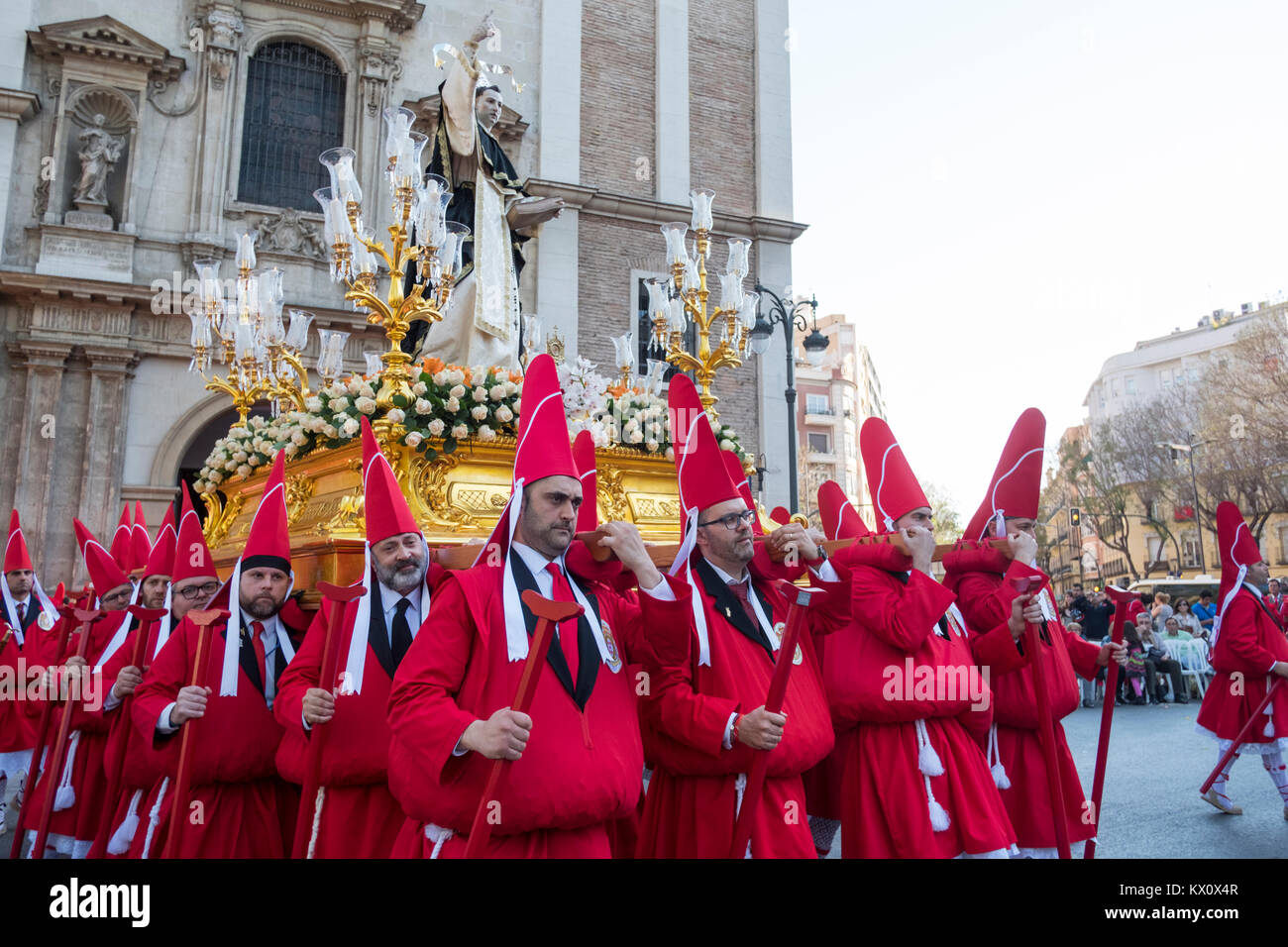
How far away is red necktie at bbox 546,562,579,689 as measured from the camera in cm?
284

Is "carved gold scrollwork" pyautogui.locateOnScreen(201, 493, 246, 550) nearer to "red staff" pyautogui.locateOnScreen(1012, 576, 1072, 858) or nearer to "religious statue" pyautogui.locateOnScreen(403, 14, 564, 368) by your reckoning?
"religious statue" pyautogui.locateOnScreen(403, 14, 564, 368)

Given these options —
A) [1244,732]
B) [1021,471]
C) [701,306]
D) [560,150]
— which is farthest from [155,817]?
[560,150]

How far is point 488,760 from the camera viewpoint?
8.80ft

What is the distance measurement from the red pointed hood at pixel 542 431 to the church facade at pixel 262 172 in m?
12.8

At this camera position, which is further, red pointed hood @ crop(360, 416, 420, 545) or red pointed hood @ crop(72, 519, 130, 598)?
red pointed hood @ crop(72, 519, 130, 598)

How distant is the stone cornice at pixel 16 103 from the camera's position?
13977mm

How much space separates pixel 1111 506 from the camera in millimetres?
36719

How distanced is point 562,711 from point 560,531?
0.55m

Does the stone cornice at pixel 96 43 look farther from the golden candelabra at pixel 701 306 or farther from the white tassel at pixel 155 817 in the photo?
the white tassel at pixel 155 817

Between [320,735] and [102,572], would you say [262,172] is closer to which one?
[102,572]

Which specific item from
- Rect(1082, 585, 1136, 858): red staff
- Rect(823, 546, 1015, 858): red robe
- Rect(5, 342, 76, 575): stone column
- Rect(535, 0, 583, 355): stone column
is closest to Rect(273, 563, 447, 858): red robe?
Rect(823, 546, 1015, 858): red robe
